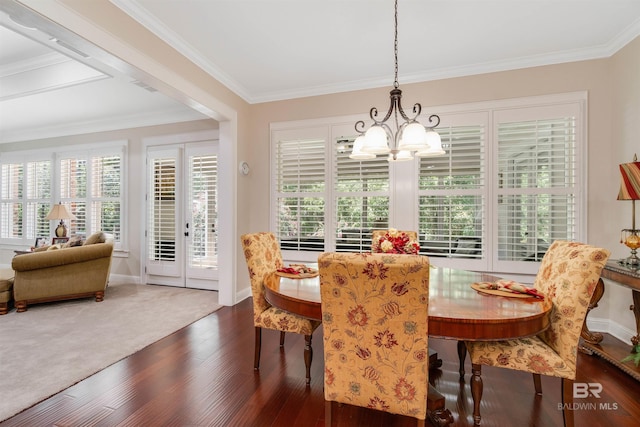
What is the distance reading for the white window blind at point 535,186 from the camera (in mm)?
3014

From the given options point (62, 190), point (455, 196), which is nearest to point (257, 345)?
point (455, 196)

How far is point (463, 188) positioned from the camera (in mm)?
3311

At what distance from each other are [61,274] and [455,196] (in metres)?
4.95

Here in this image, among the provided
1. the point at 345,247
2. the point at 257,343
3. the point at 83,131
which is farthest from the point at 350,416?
the point at 83,131

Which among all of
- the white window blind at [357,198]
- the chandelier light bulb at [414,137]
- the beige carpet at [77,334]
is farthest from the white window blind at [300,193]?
the chandelier light bulb at [414,137]

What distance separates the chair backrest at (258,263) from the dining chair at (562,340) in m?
1.44

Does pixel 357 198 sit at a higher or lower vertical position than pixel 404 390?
higher

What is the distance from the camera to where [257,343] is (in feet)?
7.23

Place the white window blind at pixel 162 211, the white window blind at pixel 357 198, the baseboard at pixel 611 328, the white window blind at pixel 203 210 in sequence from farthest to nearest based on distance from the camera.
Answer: the white window blind at pixel 162 211, the white window blind at pixel 203 210, the white window blind at pixel 357 198, the baseboard at pixel 611 328

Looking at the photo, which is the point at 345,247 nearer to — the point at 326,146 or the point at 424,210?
the point at 424,210

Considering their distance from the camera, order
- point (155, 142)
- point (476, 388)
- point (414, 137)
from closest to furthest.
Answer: point (476, 388) → point (414, 137) → point (155, 142)

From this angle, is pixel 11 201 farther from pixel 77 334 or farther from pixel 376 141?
pixel 376 141

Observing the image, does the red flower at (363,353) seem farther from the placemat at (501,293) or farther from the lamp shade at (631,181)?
the lamp shade at (631,181)

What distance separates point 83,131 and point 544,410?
287 inches
